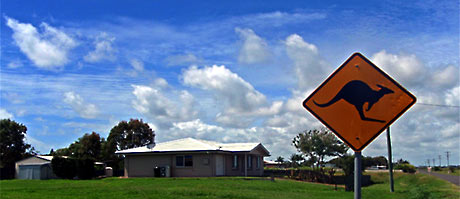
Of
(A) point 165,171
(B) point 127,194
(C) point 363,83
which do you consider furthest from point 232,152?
(C) point 363,83

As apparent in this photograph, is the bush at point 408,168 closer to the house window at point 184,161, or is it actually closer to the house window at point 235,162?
the house window at point 235,162

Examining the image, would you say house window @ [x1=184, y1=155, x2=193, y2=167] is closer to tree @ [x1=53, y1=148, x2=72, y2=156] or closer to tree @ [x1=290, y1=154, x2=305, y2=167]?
tree @ [x1=290, y1=154, x2=305, y2=167]

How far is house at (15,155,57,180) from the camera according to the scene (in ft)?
135

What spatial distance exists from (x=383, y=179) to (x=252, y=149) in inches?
614

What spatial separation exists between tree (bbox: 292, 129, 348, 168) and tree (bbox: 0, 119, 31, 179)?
35.2 meters

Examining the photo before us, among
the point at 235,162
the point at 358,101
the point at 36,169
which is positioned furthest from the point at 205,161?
the point at 358,101

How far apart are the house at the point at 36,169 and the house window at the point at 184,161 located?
12.7 m

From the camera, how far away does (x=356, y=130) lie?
400 centimetres

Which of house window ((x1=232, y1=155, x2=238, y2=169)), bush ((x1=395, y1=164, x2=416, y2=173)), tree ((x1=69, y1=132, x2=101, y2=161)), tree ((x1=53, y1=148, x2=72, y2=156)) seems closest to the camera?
house window ((x1=232, y1=155, x2=238, y2=169))

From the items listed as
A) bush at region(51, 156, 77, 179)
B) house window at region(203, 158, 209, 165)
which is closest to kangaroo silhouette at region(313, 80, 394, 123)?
house window at region(203, 158, 209, 165)

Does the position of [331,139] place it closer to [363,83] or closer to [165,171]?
[165,171]

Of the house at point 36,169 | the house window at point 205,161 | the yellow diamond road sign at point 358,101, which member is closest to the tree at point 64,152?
the house at point 36,169

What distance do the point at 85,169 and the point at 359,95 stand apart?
3757 centimetres

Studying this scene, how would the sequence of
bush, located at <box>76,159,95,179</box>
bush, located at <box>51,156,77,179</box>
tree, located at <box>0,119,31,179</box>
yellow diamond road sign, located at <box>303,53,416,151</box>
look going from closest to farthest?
yellow diamond road sign, located at <box>303,53,416,151</box>
bush, located at <box>51,156,77,179</box>
bush, located at <box>76,159,95,179</box>
tree, located at <box>0,119,31,179</box>
